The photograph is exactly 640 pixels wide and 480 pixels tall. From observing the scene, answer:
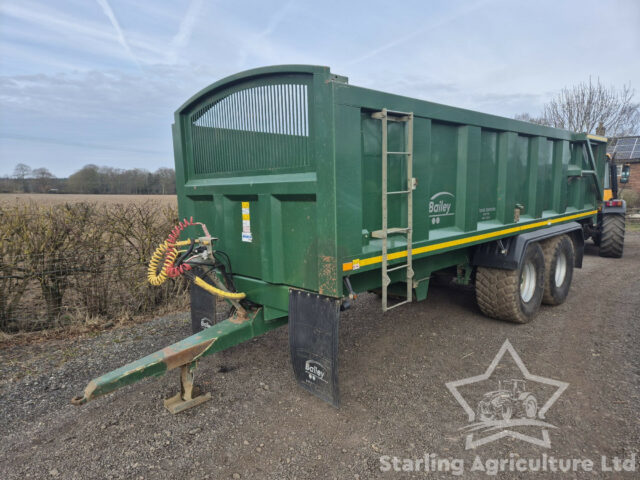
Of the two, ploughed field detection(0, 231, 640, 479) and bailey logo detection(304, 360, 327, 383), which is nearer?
ploughed field detection(0, 231, 640, 479)

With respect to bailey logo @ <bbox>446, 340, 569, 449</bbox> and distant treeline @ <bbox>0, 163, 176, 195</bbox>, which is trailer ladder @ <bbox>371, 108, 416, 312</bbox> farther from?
distant treeline @ <bbox>0, 163, 176, 195</bbox>

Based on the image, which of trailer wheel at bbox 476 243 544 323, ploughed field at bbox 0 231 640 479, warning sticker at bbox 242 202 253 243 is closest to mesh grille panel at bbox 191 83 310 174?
warning sticker at bbox 242 202 253 243

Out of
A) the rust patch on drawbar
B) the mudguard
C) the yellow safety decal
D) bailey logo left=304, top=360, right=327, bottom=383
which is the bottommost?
bailey logo left=304, top=360, right=327, bottom=383

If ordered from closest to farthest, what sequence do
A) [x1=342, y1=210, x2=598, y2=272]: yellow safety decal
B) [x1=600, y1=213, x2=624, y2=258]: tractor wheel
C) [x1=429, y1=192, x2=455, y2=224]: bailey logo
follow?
[x1=342, y1=210, x2=598, y2=272]: yellow safety decal → [x1=429, y1=192, x2=455, y2=224]: bailey logo → [x1=600, y1=213, x2=624, y2=258]: tractor wheel

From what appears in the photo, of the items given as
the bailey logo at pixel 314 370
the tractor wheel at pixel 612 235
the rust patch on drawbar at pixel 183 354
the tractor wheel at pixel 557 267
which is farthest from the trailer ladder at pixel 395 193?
the tractor wheel at pixel 612 235

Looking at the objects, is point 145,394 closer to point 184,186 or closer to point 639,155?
point 184,186

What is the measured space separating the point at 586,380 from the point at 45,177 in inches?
595

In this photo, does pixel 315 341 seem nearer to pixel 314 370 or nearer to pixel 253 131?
pixel 314 370

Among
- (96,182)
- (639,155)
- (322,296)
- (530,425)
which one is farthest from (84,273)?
(639,155)

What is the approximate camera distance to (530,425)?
2900 mm

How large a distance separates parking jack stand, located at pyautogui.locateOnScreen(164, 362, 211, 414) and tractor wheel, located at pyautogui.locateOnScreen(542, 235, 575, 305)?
4.65 m

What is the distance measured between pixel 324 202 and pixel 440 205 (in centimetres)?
157

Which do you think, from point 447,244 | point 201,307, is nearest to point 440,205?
point 447,244

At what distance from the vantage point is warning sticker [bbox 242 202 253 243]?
335 centimetres
